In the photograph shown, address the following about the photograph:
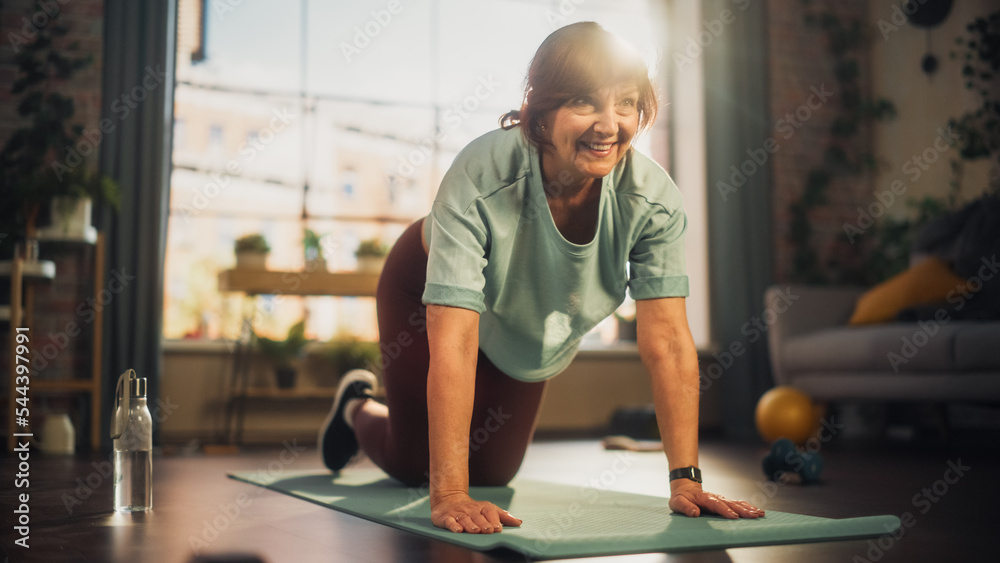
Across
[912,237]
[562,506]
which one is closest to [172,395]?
[562,506]

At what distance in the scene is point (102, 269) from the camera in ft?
12.5

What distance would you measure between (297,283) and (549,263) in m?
2.59

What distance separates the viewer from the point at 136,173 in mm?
3924

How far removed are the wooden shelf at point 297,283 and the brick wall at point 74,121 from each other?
0.62 m

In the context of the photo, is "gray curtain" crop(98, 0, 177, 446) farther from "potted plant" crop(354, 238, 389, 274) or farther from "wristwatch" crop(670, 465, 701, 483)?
"wristwatch" crop(670, 465, 701, 483)

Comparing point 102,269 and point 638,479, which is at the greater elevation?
point 102,269

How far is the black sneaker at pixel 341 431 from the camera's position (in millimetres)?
2451

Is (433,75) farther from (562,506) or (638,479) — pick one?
(562,506)

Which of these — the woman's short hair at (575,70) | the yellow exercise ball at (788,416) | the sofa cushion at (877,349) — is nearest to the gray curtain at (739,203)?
the sofa cushion at (877,349)

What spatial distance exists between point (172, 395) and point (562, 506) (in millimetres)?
2861

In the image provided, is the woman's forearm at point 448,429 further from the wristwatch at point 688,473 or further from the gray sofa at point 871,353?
the gray sofa at point 871,353

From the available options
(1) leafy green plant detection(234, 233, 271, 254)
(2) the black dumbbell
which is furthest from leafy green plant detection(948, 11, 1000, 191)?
(1) leafy green plant detection(234, 233, 271, 254)

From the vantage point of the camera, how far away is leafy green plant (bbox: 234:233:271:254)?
4023 mm

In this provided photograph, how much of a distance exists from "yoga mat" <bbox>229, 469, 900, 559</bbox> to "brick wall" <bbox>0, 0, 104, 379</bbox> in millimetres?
2201
